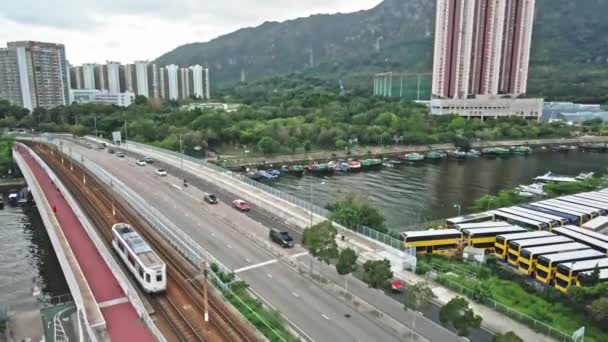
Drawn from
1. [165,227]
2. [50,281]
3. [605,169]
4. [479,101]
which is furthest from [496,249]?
[479,101]

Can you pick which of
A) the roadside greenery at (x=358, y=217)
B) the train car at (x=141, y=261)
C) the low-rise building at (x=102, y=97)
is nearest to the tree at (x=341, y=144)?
the roadside greenery at (x=358, y=217)

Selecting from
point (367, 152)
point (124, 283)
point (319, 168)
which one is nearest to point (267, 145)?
point (319, 168)

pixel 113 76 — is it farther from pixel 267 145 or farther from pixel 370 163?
pixel 370 163

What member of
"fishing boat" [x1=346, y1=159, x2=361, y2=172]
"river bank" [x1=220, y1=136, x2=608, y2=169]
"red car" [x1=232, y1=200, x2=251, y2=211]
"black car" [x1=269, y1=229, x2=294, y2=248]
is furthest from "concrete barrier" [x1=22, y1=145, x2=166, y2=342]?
"fishing boat" [x1=346, y1=159, x2=361, y2=172]

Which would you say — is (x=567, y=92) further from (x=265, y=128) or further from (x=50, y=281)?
(x=50, y=281)

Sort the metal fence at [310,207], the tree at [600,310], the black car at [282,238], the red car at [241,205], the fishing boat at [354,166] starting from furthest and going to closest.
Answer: the fishing boat at [354,166], the red car at [241,205], the black car at [282,238], the metal fence at [310,207], the tree at [600,310]

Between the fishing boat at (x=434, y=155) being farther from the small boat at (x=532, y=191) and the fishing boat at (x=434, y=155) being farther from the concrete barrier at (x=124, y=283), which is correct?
the concrete barrier at (x=124, y=283)
